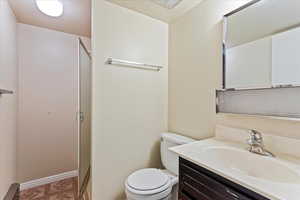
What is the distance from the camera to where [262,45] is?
104 centimetres

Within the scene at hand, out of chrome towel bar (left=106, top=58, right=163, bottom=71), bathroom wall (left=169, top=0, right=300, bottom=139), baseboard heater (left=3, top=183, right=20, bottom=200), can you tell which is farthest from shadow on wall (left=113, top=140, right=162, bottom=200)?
baseboard heater (left=3, top=183, right=20, bottom=200)

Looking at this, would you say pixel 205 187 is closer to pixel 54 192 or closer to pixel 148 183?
pixel 148 183

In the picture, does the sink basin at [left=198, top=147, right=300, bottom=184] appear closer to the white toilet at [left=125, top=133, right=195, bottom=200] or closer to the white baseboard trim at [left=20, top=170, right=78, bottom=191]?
the white toilet at [left=125, top=133, right=195, bottom=200]

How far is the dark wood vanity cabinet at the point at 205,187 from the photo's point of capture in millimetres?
680

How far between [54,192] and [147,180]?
1.42m

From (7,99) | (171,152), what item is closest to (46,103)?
(7,99)

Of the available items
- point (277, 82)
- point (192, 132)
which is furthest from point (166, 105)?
point (277, 82)

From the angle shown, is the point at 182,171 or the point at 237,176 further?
the point at 182,171

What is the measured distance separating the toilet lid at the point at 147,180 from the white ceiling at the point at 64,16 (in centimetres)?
186

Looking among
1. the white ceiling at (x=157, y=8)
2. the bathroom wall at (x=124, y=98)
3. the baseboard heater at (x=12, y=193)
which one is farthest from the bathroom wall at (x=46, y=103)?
the white ceiling at (x=157, y=8)

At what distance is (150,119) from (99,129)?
637 mm

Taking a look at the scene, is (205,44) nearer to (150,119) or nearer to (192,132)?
(192,132)

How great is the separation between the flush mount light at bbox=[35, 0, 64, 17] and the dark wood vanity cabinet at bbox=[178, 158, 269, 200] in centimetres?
198

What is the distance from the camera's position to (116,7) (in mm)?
1543
